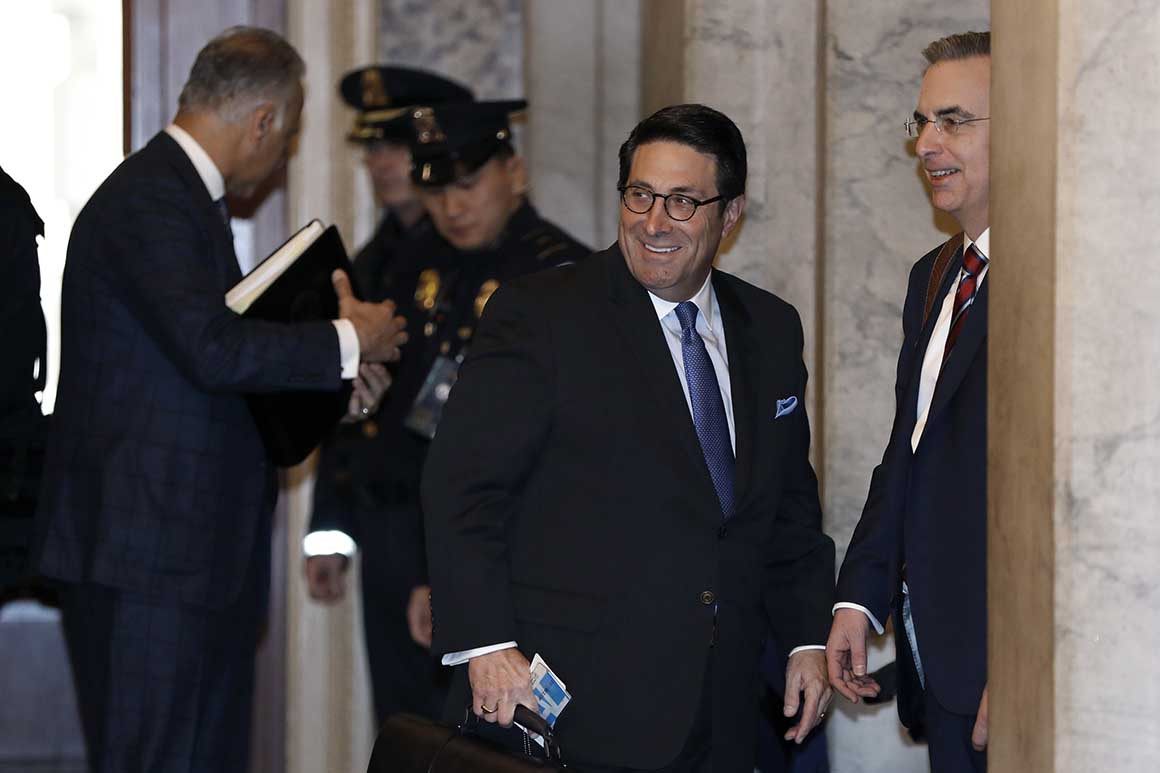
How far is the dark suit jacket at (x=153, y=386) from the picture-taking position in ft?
11.2

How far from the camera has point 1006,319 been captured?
7.43ft

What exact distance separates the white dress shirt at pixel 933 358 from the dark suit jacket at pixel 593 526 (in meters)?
0.28

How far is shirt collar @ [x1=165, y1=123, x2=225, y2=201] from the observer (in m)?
3.61

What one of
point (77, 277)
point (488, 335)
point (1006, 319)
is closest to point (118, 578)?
point (77, 277)

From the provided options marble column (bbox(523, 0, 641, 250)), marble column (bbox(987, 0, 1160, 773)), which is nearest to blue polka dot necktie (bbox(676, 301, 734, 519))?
marble column (bbox(987, 0, 1160, 773))

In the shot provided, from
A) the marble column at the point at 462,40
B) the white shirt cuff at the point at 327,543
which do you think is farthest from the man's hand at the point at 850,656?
the marble column at the point at 462,40

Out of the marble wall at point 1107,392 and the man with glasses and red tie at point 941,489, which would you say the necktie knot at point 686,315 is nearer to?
the man with glasses and red tie at point 941,489

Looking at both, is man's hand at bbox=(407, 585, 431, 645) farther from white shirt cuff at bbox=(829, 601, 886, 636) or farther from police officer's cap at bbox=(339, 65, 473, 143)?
white shirt cuff at bbox=(829, 601, 886, 636)

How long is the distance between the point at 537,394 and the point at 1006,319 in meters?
0.81

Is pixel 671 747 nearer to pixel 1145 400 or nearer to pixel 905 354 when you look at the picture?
pixel 905 354

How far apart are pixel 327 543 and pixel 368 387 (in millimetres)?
840

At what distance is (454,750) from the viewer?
8.22ft

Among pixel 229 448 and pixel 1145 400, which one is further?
pixel 229 448

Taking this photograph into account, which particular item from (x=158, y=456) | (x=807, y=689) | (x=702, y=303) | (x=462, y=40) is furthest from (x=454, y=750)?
(x=462, y=40)
